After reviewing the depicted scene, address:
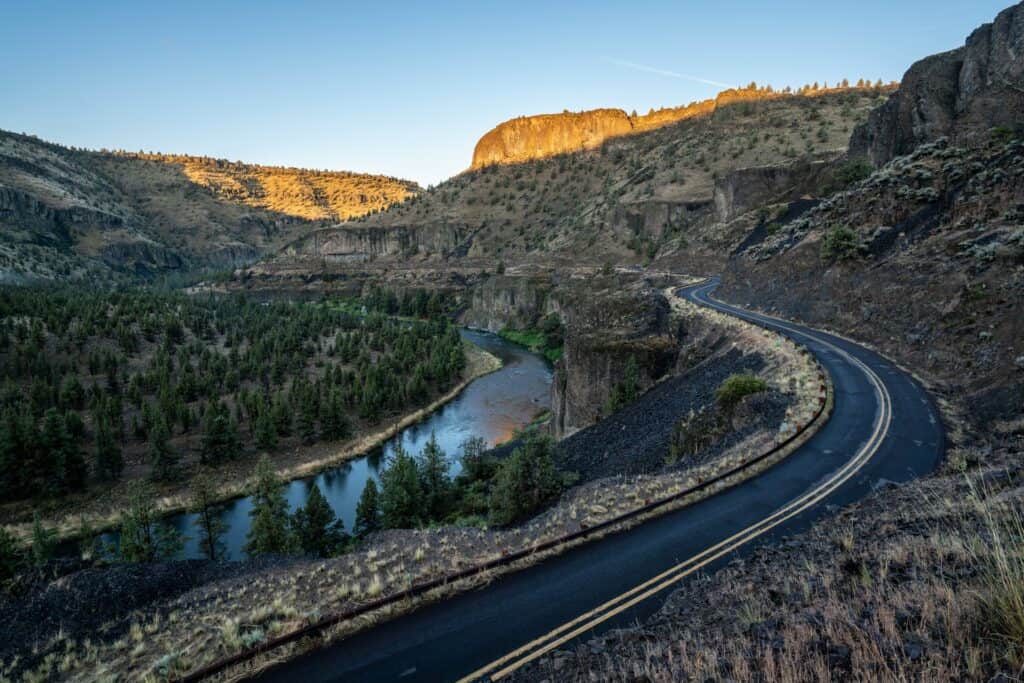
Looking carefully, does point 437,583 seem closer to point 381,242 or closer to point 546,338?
point 546,338

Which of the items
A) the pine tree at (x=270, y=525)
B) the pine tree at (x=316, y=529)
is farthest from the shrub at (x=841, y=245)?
the pine tree at (x=270, y=525)

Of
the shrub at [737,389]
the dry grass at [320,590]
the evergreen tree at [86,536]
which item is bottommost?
the evergreen tree at [86,536]

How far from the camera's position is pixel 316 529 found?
25.4 meters

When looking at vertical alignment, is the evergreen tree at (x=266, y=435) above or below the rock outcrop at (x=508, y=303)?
below

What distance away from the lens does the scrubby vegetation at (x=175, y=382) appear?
Answer: 36281 mm

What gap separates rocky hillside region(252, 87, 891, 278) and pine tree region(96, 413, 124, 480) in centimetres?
6415

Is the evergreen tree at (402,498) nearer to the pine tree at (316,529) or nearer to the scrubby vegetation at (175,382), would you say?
the pine tree at (316,529)

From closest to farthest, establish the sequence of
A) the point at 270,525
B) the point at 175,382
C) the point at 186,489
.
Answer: the point at 270,525 → the point at 186,489 → the point at 175,382

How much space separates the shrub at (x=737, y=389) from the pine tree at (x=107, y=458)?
139 feet

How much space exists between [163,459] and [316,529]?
64.3 feet

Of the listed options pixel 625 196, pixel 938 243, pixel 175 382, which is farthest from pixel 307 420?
pixel 625 196

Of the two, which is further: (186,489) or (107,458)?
(107,458)

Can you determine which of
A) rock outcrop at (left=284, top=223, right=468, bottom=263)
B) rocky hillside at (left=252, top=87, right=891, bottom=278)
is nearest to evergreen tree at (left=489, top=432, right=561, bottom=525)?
rocky hillside at (left=252, top=87, right=891, bottom=278)

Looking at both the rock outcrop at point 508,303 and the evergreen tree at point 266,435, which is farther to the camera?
the rock outcrop at point 508,303
